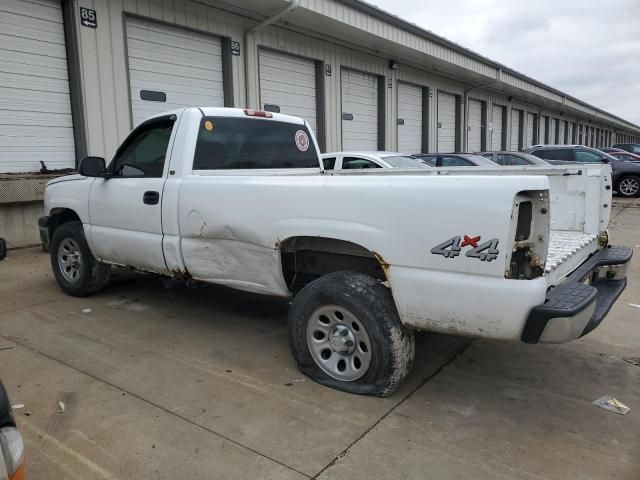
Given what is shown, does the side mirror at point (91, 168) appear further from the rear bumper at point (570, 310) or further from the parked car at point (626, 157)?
the parked car at point (626, 157)

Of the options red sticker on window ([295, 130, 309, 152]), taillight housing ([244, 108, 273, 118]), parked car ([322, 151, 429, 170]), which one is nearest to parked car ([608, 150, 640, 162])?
parked car ([322, 151, 429, 170])

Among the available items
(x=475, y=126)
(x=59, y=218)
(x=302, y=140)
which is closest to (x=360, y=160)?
(x=302, y=140)

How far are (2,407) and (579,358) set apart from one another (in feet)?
12.6

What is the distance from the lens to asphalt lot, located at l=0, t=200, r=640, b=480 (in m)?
2.65

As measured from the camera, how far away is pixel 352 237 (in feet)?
10.2

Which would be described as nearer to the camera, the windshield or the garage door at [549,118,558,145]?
the windshield

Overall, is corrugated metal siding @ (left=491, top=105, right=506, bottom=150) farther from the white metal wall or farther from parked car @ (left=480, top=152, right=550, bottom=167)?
parked car @ (left=480, top=152, right=550, bottom=167)

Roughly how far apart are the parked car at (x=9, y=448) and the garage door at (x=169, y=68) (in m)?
9.20

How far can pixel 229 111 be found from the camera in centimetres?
454

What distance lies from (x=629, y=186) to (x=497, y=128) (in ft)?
34.3

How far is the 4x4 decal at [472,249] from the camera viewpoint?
262 centimetres

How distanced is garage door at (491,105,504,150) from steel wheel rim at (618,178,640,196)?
Result: 9.49 metres

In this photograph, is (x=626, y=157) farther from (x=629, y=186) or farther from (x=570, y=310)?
(x=570, y=310)

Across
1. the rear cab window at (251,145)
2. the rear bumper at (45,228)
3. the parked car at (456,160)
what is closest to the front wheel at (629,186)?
the parked car at (456,160)
